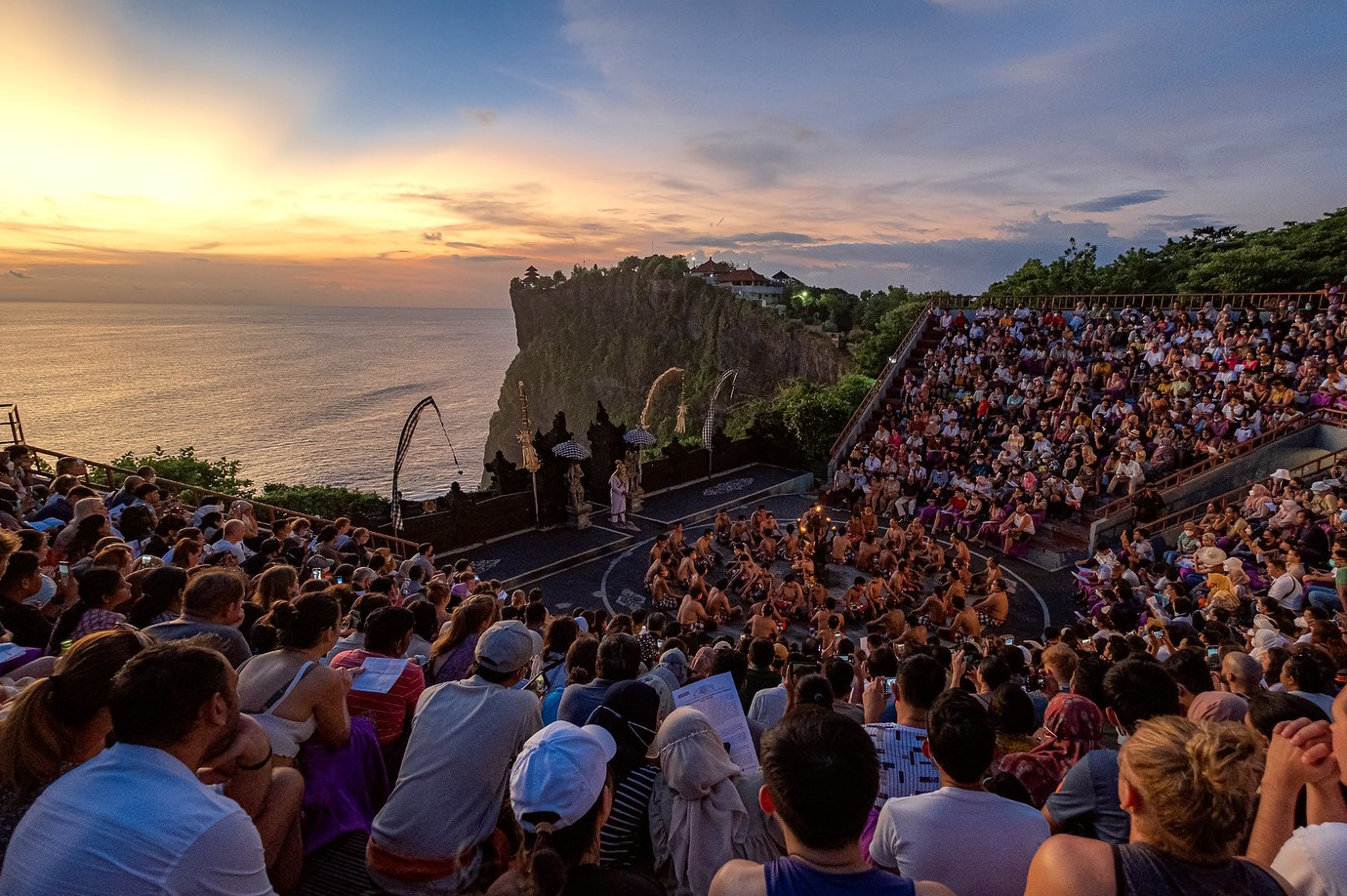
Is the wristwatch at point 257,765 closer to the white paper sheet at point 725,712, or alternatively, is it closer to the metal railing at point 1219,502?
the white paper sheet at point 725,712

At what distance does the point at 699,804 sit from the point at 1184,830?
1.69 metres

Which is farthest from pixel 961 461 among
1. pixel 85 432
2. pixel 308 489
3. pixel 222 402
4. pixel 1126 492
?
pixel 222 402

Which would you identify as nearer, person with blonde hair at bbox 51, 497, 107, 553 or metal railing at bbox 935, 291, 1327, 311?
person with blonde hair at bbox 51, 497, 107, 553

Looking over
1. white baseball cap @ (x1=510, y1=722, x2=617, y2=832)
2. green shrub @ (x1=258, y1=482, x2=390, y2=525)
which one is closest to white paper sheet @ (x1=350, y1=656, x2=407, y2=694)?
white baseball cap @ (x1=510, y1=722, x2=617, y2=832)

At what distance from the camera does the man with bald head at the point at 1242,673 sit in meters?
4.72

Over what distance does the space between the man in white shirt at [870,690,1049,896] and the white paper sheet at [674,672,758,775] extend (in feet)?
3.35

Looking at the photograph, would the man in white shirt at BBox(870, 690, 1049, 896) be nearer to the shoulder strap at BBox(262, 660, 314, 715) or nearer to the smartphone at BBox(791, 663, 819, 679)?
the smartphone at BBox(791, 663, 819, 679)

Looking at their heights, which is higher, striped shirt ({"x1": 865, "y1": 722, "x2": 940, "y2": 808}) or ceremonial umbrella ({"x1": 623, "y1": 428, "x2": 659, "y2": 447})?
striped shirt ({"x1": 865, "y1": 722, "x2": 940, "y2": 808})

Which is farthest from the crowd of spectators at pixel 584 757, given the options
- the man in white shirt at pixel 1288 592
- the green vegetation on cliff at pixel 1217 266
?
the green vegetation on cliff at pixel 1217 266

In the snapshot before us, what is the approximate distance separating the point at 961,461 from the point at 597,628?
46.0 feet

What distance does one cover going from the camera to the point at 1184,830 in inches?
74.8

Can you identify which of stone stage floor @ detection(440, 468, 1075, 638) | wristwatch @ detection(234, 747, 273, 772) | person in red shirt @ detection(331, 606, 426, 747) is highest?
wristwatch @ detection(234, 747, 273, 772)

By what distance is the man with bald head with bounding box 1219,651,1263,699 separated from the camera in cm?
472

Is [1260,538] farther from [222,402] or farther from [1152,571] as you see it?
[222,402]
